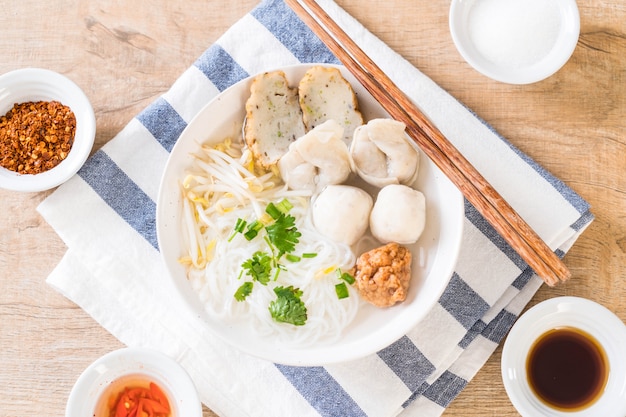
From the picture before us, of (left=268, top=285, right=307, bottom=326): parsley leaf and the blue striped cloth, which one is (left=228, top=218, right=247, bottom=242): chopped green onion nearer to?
(left=268, top=285, right=307, bottom=326): parsley leaf

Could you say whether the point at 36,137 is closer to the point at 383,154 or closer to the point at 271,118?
the point at 271,118

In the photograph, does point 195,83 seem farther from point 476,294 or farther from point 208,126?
point 476,294

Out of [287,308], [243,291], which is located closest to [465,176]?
[287,308]

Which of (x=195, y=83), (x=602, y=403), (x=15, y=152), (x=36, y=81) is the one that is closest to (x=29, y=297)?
(x=15, y=152)

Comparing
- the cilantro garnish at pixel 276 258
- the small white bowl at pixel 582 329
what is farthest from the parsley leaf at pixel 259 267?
the small white bowl at pixel 582 329

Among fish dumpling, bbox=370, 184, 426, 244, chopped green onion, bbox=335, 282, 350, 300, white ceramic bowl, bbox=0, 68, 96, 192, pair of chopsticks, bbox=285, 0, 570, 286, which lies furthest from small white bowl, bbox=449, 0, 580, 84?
white ceramic bowl, bbox=0, 68, 96, 192

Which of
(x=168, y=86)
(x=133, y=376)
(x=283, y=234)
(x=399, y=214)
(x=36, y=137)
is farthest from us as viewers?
(x=168, y=86)

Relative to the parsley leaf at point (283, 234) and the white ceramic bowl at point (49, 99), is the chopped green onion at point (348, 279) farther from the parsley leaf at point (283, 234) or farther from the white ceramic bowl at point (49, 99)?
the white ceramic bowl at point (49, 99)
